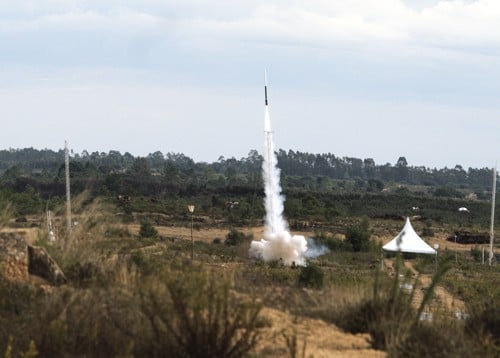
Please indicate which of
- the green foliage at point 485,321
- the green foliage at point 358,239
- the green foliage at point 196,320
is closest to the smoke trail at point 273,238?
the green foliage at point 358,239

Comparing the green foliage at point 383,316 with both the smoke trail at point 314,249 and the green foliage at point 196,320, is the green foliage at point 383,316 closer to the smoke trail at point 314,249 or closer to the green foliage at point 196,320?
the green foliage at point 196,320

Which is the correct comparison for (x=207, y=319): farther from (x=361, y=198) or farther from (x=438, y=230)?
(x=361, y=198)

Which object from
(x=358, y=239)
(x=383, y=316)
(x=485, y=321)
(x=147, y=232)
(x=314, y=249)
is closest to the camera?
(x=383, y=316)

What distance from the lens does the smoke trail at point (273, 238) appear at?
128 feet

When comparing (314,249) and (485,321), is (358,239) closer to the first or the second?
(314,249)

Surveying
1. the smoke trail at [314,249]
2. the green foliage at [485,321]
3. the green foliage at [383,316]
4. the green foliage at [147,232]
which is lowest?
the smoke trail at [314,249]

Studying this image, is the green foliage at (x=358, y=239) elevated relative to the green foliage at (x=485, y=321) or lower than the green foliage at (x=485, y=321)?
lower

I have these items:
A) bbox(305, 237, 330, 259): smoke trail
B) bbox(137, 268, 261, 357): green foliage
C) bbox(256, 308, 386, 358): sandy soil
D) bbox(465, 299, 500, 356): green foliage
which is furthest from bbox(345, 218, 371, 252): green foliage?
bbox(137, 268, 261, 357): green foliage

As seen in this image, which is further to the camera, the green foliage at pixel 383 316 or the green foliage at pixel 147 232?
the green foliage at pixel 147 232

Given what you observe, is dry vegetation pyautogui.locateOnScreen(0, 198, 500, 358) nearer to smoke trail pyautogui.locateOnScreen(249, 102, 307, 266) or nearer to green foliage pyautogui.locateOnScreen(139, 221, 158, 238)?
smoke trail pyautogui.locateOnScreen(249, 102, 307, 266)

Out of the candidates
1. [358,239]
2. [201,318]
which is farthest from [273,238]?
[201,318]

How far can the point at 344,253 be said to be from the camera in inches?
1791

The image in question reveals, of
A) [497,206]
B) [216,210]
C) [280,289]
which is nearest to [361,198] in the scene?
[497,206]

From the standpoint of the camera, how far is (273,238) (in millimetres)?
41438
